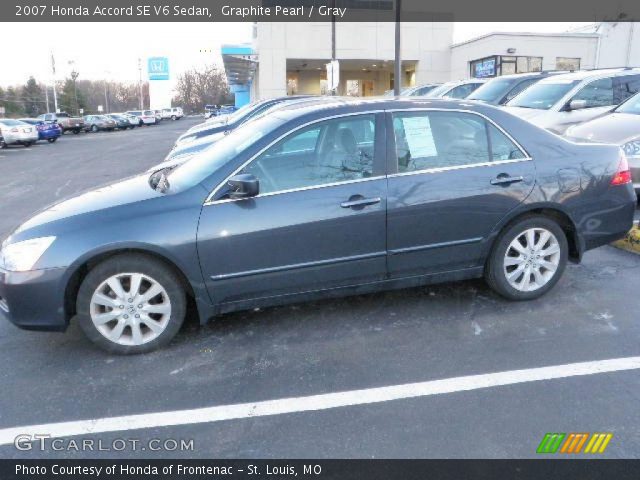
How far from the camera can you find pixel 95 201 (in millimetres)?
3844

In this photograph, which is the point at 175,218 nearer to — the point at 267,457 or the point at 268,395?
the point at 268,395

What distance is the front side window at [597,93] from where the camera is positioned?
947cm

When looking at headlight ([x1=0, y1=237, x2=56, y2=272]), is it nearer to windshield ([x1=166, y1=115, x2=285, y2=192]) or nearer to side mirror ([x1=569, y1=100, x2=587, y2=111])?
windshield ([x1=166, y1=115, x2=285, y2=192])

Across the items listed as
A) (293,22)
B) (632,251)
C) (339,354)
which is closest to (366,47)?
(293,22)

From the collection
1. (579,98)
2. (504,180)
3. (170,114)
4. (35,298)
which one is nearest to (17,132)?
(579,98)

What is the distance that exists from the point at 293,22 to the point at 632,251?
3255 cm

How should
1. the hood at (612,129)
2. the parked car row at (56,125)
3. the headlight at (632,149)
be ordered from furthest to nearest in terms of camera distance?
the parked car row at (56,125), the hood at (612,129), the headlight at (632,149)

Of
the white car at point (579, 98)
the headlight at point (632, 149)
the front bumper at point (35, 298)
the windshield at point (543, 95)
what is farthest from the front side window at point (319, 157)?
the windshield at point (543, 95)

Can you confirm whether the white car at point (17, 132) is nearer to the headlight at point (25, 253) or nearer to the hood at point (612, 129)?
the headlight at point (25, 253)

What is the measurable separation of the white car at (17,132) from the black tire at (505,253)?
25.5 metres

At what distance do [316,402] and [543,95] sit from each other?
914 cm

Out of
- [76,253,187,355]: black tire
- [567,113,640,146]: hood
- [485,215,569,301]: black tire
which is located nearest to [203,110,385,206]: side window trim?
[76,253,187,355]: black tire
